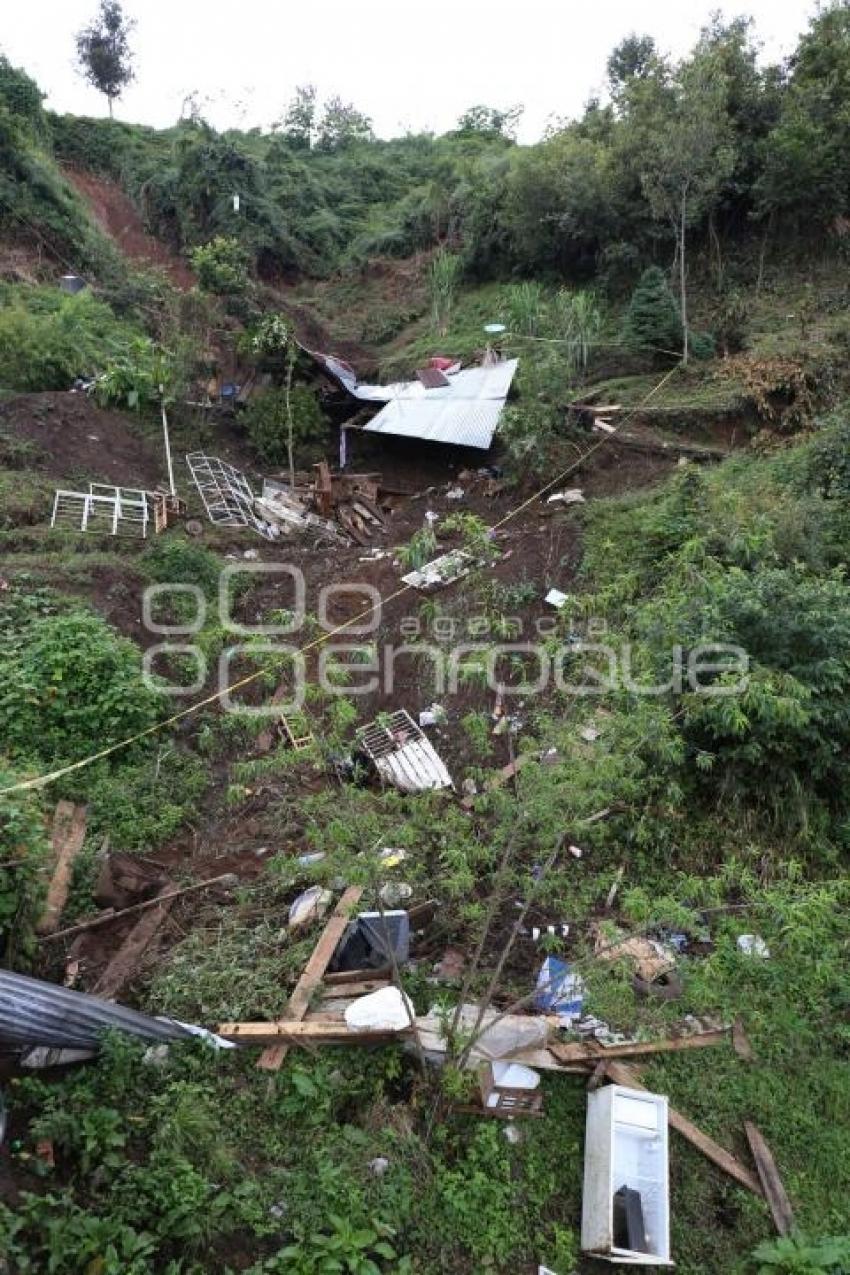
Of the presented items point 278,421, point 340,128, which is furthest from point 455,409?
point 340,128

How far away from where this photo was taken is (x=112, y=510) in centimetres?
944

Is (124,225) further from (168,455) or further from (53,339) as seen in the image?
(168,455)

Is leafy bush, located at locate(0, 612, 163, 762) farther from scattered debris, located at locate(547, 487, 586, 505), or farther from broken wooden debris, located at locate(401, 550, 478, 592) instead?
scattered debris, located at locate(547, 487, 586, 505)

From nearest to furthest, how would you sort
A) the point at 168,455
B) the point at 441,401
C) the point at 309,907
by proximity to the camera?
the point at 309,907 → the point at 168,455 → the point at 441,401

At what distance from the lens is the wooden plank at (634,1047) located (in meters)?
3.77

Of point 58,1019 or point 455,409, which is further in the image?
point 455,409

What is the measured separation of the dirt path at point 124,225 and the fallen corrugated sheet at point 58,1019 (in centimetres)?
1901

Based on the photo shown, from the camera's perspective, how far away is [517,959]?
175 inches

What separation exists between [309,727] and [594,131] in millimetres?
15602

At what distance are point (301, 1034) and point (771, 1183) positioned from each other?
223 centimetres

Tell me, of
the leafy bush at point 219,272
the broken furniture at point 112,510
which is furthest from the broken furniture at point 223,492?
the leafy bush at point 219,272

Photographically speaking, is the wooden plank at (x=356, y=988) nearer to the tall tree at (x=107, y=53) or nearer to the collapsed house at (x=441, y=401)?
the collapsed house at (x=441, y=401)

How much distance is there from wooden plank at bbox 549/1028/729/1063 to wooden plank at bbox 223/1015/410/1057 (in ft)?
2.57

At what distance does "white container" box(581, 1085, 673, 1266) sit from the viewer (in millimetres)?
3176
